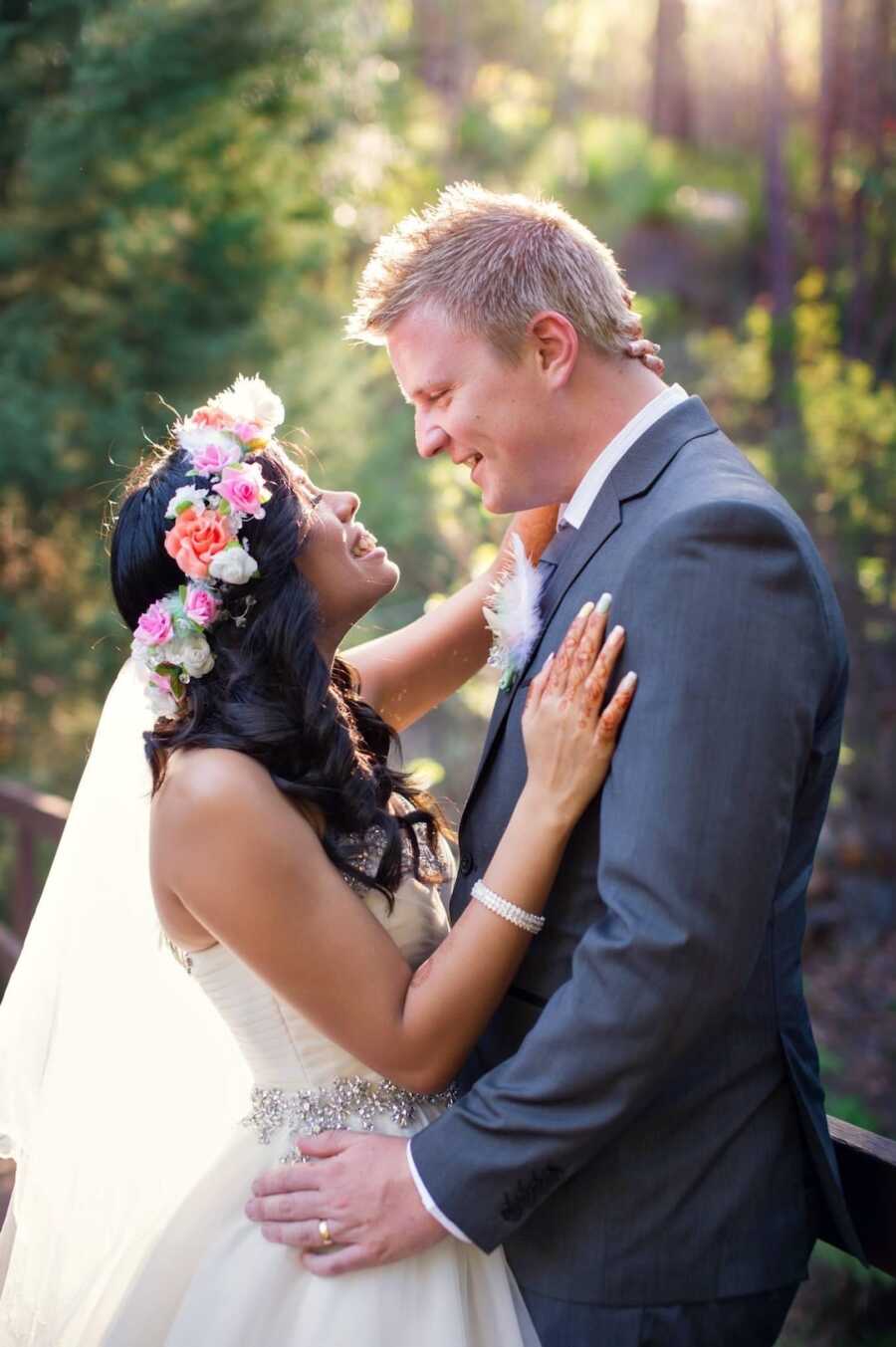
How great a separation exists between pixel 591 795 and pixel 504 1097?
445mm

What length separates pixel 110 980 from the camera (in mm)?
2676

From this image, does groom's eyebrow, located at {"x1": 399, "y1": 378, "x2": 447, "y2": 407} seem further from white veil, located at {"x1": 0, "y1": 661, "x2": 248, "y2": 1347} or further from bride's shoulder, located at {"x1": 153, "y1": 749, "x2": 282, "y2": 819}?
white veil, located at {"x1": 0, "y1": 661, "x2": 248, "y2": 1347}

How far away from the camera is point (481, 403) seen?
2.22 metres

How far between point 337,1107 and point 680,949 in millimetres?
862

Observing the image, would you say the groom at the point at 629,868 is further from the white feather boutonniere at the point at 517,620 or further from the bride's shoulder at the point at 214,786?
the bride's shoulder at the point at 214,786

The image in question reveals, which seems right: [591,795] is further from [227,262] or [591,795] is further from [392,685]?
[227,262]

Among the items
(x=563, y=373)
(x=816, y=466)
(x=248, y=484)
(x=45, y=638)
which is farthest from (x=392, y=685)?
(x=816, y=466)

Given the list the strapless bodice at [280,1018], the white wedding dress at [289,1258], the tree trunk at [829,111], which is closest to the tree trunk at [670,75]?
the tree trunk at [829,111]

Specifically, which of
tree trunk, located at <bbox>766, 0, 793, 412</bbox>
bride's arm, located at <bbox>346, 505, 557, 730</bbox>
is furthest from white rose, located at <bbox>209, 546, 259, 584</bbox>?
tree trunk, located at <bbox>766, 0, 793, 412</bbox>

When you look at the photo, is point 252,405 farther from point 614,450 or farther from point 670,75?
point 670,75

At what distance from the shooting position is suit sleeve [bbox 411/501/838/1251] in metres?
1.73

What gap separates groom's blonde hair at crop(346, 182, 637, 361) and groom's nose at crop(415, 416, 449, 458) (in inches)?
7.0

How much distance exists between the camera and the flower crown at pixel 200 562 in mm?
2297

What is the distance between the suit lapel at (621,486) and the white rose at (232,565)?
0.52m
